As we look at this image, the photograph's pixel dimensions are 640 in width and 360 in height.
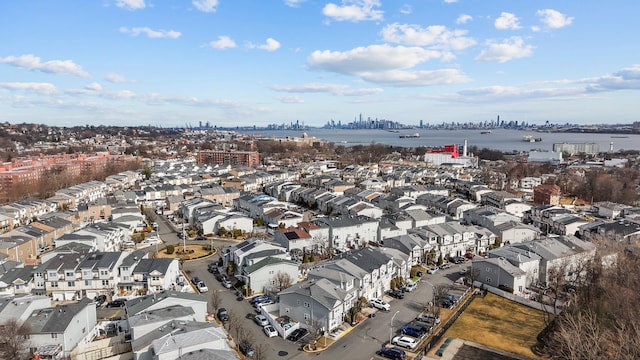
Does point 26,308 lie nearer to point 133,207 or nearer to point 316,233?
point 316,233

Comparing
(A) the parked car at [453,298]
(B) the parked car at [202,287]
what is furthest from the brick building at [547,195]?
(B) the parked car at [202,287]

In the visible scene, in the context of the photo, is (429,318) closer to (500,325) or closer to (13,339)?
(500,325)

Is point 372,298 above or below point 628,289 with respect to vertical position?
below

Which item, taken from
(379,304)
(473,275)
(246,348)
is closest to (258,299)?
(246,348)

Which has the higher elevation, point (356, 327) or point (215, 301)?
point (215, 301)

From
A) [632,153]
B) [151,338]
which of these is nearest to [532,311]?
[151,338]

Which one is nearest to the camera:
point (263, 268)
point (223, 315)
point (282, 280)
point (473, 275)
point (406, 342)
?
point (406, 342)

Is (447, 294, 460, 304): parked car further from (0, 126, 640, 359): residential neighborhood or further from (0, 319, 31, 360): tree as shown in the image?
(0, 319, 31, 360): tree
